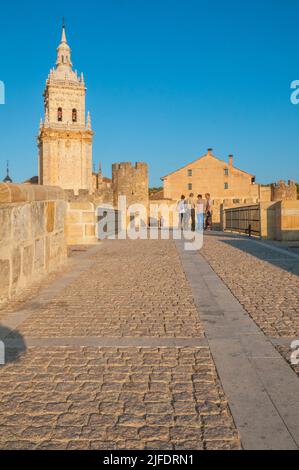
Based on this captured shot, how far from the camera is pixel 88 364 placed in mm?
3088

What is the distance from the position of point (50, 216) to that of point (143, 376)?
207 inches

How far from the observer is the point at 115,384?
2740 mm

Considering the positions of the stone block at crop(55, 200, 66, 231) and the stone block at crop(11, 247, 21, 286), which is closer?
the stone block at crop(11, 247, 21, 286)

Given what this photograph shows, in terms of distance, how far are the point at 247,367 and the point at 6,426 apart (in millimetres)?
1708

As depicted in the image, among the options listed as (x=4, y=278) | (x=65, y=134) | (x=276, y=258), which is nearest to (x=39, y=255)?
(x=4, y=278)

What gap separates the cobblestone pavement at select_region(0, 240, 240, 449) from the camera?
2.13 metres

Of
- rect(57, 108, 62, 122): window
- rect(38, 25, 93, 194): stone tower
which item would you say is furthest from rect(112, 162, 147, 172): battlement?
rect(57, 108, 62, 122): window

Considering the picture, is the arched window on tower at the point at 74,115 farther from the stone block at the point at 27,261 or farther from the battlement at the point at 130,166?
the stone block at the point at 27,261

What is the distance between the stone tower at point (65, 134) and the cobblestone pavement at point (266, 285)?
203 ft

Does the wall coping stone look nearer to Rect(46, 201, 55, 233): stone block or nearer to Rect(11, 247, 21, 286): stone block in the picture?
Rect(46, 201, 55, 233): stone block

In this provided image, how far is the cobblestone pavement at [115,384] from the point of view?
213cm

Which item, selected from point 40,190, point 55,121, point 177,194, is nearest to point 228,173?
point 177,194

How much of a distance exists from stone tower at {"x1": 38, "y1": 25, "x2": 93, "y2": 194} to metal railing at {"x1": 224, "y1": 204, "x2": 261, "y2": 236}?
50860 millimetres

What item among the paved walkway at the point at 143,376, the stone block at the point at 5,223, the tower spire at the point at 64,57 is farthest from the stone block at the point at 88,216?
the tower spire at the point at 64,57
